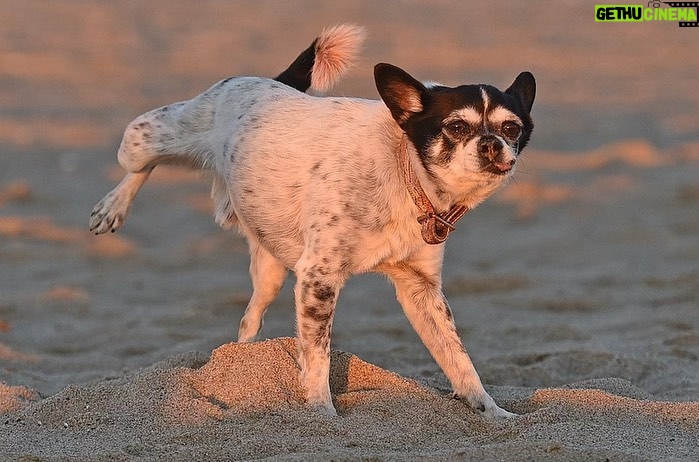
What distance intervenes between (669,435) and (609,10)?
40.9 ft

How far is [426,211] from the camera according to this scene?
16.9 ft

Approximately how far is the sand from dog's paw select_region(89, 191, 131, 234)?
2.59 ft

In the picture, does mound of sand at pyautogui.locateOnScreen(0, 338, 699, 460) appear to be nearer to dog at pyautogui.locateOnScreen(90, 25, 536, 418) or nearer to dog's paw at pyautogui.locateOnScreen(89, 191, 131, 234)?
dog at pyautogui.locateOnScreen(90, 25, 536, 418)

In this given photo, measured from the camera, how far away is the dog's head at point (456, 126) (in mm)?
4945

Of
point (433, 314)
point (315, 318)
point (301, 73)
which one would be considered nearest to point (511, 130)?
point (433, 314)

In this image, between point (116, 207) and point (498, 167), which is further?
point (116, 207)

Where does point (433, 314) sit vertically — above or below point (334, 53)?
below

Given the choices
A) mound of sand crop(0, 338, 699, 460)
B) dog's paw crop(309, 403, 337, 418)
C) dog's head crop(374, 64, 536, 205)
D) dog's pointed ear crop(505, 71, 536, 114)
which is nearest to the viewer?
mound of sand crop(0, 338, 699, 460)

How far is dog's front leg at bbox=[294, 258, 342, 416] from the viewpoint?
5074 mm

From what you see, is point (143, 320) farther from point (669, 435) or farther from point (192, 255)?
point (669, 435)

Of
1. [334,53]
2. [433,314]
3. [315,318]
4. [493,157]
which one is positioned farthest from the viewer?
[334,53]

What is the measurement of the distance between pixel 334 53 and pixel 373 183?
4.79 feet

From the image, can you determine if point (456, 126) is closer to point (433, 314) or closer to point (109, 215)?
point (433, 314)

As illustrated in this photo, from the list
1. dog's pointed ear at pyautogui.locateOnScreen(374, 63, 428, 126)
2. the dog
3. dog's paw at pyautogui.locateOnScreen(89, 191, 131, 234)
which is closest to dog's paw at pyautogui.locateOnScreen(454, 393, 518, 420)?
the dog
